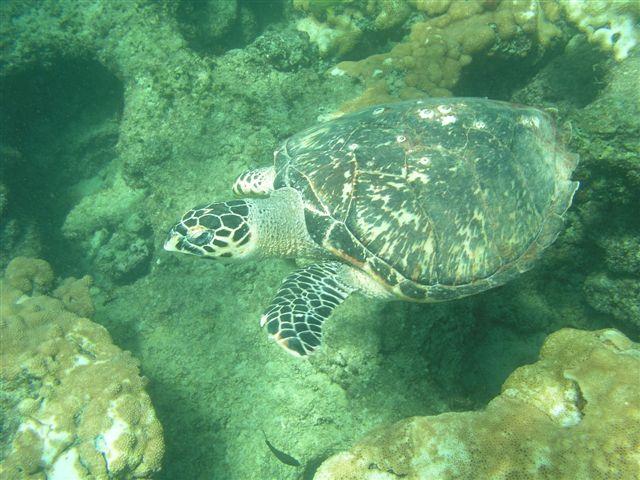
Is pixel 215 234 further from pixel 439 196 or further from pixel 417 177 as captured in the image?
pixel 439 196

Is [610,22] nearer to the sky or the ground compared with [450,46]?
nearer to the sky

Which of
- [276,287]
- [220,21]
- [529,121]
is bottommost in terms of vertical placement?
[276,287]

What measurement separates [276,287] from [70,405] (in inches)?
78.4

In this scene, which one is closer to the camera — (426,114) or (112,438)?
(112,438)

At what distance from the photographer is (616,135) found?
102 inches

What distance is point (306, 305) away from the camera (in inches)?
103

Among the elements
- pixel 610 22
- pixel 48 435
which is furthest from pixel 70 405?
pixel 610 22

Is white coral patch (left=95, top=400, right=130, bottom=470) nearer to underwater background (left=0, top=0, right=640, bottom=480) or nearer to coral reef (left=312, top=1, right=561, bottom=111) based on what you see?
underwater background (left=0, top=0, right=640, bottom=480)

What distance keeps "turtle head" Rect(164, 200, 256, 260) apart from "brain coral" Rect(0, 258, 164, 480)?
1.28 m

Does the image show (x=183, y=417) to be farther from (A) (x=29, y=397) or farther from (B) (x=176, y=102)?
(B) (x=176, y=102)

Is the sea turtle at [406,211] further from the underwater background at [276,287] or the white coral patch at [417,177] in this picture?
the underwater background at [276,287]

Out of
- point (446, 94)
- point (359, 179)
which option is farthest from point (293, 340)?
point (446, 94)

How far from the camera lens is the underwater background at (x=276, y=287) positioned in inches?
79.3

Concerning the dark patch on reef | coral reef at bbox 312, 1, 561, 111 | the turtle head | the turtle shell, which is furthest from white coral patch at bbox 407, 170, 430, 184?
the dark patch on reef
